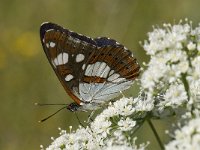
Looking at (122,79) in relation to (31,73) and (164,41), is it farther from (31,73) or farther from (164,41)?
(31,73)

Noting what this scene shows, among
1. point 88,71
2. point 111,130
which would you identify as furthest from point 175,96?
point 88,71

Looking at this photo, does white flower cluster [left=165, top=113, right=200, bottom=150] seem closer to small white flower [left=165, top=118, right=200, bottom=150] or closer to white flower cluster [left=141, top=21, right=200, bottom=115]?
small white flower [left=165, top=118, right=200, bottom=150]

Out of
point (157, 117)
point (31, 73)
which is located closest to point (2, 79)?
point (31, 73)

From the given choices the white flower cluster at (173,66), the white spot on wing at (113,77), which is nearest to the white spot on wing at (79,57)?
the white spot on wing at (113,77)

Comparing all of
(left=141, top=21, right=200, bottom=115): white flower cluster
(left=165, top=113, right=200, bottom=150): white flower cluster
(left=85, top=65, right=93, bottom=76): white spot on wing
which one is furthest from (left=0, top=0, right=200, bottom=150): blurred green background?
(left=165, top=113, right=200, bottom=150): white flower cluster

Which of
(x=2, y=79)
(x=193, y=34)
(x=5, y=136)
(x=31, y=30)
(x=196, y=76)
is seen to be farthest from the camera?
(x=31, y=30)

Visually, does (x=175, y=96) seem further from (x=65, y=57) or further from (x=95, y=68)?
(x=65, y=57)
